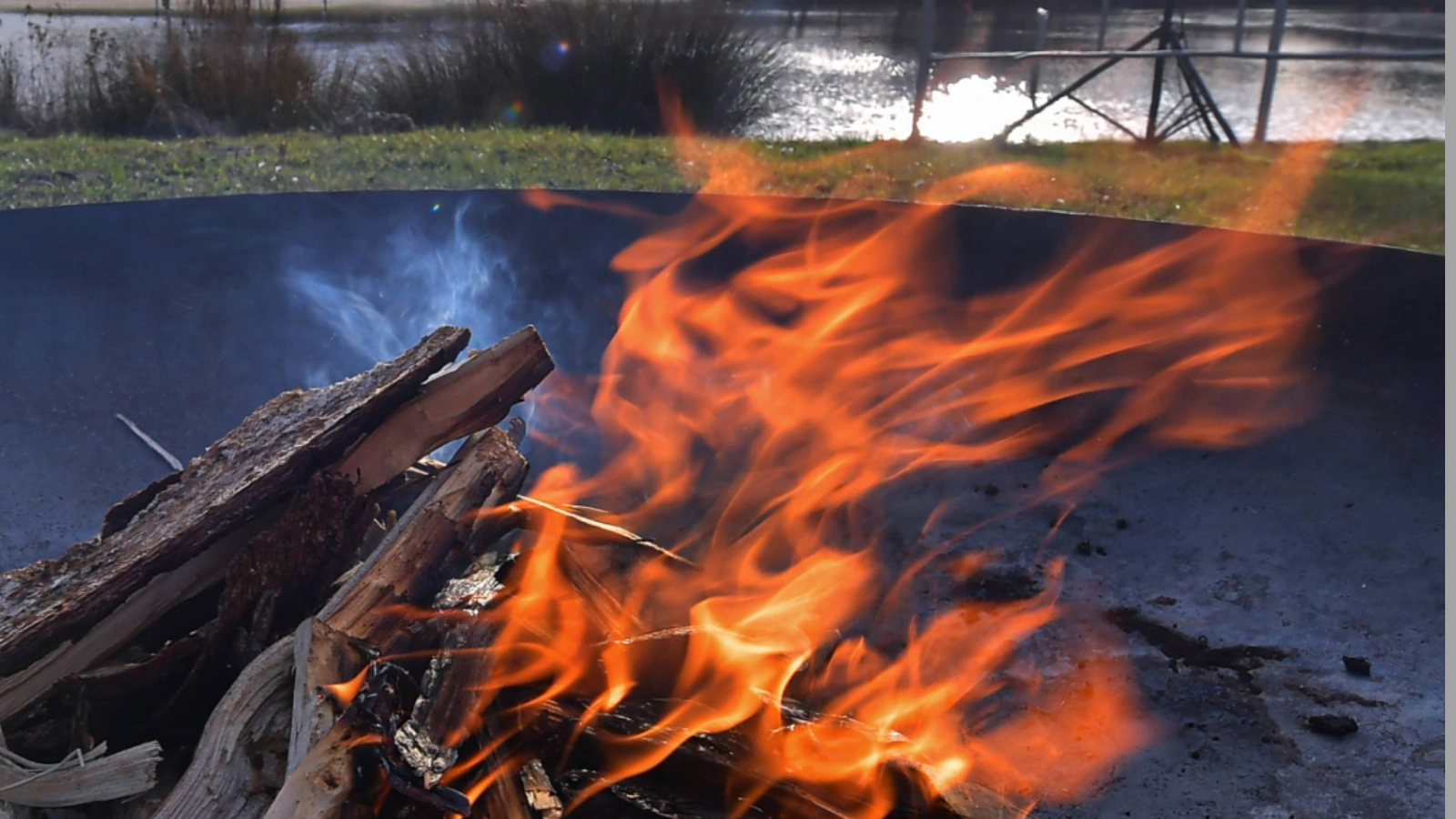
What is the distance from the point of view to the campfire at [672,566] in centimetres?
177

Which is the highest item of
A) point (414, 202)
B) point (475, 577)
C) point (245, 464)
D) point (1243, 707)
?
point (414, 202)

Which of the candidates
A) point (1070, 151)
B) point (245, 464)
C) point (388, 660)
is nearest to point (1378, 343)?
point (388, 660)

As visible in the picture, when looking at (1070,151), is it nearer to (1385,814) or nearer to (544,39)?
(544,39)

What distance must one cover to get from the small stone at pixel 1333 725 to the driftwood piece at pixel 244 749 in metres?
1.76

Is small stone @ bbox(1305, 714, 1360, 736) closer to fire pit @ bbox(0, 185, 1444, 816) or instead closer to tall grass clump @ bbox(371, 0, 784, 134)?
fire pit @ bbox(0, 185, 1444, 816)

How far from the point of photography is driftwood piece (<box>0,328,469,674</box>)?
1917 mm

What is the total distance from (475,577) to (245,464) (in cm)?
48

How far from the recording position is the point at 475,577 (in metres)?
2.13

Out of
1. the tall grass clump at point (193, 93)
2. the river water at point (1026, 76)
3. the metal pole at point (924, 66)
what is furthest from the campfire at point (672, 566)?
the river water at point (1026, 76)

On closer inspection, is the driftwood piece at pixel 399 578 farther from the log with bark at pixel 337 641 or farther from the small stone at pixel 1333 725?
the small stone at pixel 1333 725

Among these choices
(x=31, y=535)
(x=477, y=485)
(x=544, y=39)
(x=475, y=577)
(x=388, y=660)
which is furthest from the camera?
(x=544, y=39)

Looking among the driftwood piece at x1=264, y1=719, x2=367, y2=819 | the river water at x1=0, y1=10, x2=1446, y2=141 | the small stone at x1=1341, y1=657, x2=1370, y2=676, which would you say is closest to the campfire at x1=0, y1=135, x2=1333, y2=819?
the driftwood piece at x1=264, y1=719, x2=367, y2=819

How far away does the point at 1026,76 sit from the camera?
515 inches

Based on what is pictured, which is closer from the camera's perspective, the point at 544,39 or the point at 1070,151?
the point at 1070,151
